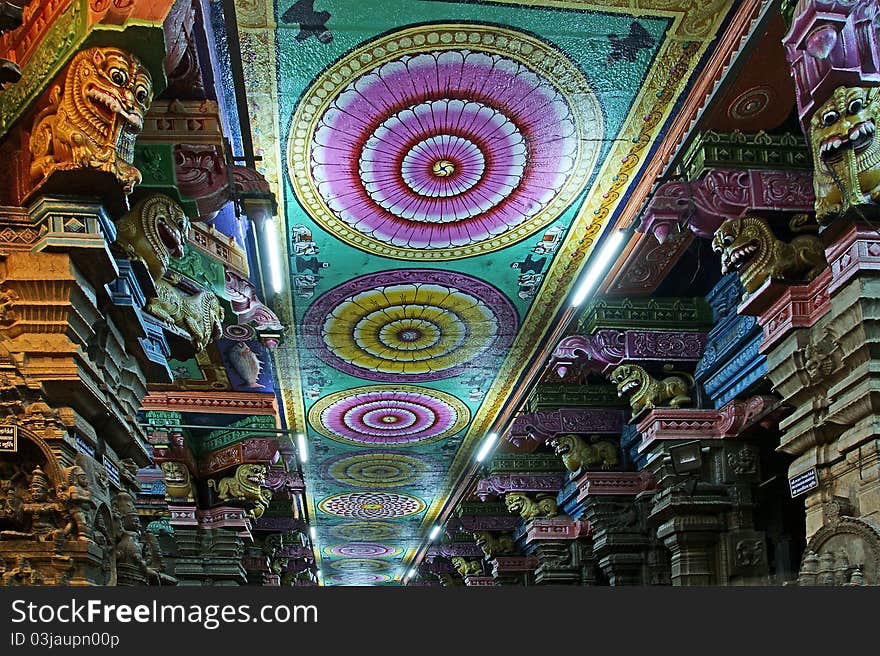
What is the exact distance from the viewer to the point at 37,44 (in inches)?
222

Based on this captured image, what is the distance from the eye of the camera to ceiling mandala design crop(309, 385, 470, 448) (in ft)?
48.6

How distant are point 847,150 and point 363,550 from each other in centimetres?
2561

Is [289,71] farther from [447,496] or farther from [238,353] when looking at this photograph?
[447,496]

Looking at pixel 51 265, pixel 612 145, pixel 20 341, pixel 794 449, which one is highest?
pixel 612 145

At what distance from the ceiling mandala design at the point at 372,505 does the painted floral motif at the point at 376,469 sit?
44.5 inches

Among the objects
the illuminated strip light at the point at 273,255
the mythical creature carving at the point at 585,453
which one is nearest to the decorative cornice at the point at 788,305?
the illuminated strip light at the point at 273,255

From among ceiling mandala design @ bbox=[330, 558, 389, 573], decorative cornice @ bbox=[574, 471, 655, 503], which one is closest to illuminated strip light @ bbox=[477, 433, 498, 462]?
decorative cornice @ bbox=[574, 471, 655, 503]

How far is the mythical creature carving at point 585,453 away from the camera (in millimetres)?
13406

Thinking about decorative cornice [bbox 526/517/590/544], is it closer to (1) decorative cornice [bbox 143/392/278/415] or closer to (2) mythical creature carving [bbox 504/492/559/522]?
(2) mythical creature carving [bbox 504/492/559/522]

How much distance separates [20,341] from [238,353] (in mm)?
6596

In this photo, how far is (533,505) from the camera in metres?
16.6

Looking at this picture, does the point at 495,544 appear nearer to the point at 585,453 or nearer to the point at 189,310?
the point at 585,453

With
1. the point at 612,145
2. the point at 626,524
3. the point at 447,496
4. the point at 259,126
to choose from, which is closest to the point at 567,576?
the point at 626,524

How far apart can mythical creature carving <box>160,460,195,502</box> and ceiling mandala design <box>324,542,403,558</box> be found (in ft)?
46.9
